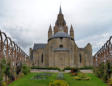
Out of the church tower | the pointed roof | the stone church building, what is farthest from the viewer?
the pointed roof

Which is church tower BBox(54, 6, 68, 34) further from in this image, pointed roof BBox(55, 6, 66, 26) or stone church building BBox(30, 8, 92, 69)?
stone church building BBox(30, 8, 92, 69)

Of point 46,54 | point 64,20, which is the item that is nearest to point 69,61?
point 46,54

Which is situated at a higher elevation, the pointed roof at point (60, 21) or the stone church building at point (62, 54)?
the pointed roof at point (60, 21)

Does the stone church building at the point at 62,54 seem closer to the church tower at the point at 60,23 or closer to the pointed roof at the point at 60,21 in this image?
the church tower at the point at 60,23

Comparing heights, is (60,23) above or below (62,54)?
above

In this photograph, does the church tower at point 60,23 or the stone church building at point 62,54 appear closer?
the stone church building at point 62,54

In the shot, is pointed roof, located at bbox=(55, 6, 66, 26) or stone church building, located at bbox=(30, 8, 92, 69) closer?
stone church building, located at bbox=(30, 8, 92, 69)

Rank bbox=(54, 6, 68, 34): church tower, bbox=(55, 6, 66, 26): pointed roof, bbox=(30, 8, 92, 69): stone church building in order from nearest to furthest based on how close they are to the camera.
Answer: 1. bbox=(30, 8, 92, 69): stone church building
2. bbox=(54, 6, 68, 34): church tower
3. bbox=(55, 6, 66, 26): pointed roof

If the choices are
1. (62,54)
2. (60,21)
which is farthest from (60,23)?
(62,54)

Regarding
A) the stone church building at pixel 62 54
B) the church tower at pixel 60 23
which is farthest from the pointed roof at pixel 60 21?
the stone church building at pixel 62 54

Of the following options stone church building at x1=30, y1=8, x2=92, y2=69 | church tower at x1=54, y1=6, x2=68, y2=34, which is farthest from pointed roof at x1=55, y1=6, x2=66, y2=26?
stone church building at x1=30, y1=8, x2=92, y2=69

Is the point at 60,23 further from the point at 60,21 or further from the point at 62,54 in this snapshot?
the point at 62,54

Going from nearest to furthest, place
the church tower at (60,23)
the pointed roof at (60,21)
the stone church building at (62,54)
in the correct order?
the stone church building at (62,54)
the church tower at (60,23)
the pointed roof at (60,21)

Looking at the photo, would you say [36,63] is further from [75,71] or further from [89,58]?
[75,71]
